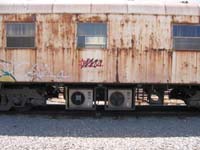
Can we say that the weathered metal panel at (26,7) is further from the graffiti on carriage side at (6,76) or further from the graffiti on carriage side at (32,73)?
the graffiti on carriage side at (6,76)

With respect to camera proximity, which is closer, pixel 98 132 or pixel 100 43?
pixel 98 132

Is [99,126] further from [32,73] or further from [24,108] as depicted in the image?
[24,108]

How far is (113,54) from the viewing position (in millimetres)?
11812

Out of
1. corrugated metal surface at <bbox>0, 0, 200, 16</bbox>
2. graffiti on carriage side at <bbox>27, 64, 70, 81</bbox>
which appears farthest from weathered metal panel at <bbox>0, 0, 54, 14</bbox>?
graffiti on carriage side at <bbox>27, 64, 70, 81</bbox>

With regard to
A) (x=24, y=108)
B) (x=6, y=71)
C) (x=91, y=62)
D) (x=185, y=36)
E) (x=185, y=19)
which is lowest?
Result: (x=24, y=108)

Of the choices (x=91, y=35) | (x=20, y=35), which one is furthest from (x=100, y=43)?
(x=20, y=35)

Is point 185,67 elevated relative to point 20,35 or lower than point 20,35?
lower

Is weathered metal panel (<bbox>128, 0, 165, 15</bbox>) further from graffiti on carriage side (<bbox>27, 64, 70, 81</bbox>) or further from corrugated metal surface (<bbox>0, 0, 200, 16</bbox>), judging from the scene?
graffiti on carriage side (<bbox>27, 64, 70, 81</bbox>)

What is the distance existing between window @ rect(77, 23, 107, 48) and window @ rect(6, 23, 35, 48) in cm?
145

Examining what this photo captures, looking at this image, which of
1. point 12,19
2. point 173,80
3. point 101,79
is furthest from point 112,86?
point 12,19

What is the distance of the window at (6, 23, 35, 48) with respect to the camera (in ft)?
39.0

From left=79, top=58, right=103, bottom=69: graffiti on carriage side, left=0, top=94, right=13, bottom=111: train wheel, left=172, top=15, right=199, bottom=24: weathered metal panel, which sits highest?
left=172, top=15, right=199, bottom=24: weathered metal panel

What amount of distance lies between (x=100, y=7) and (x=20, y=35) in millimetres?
2602

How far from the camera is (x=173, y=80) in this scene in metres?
11.9
